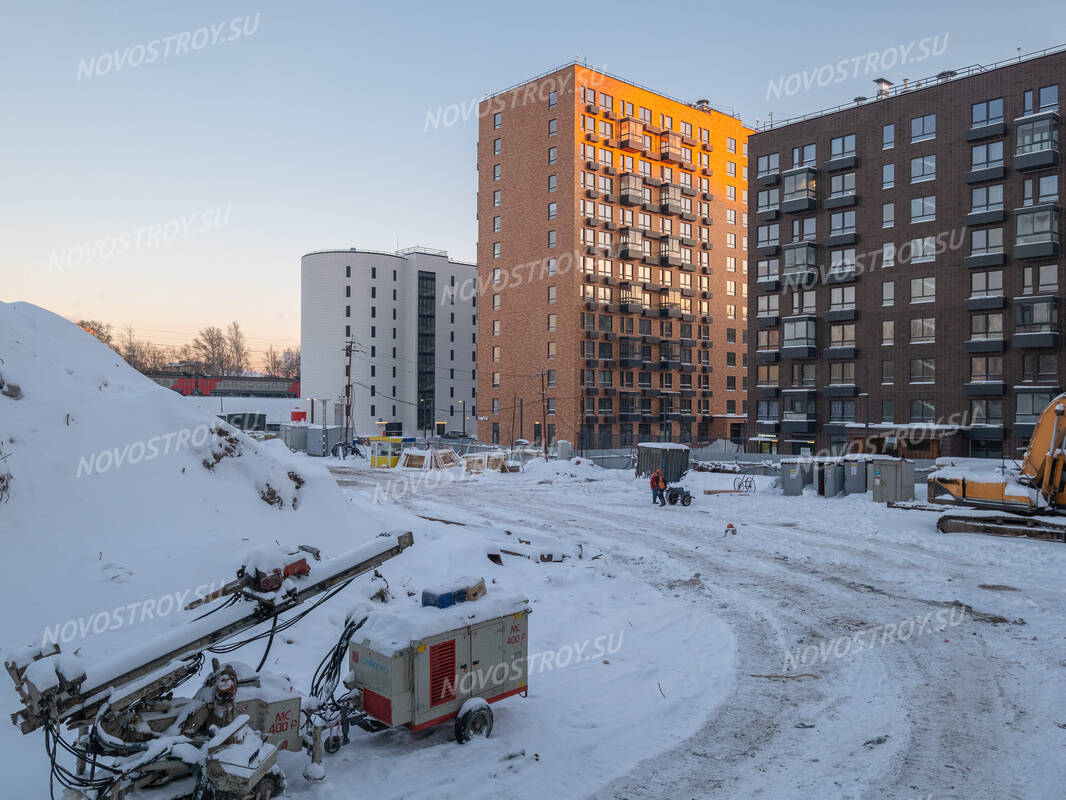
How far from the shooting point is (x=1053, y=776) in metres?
8.16

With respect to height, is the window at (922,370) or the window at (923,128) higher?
the window at (923,128)

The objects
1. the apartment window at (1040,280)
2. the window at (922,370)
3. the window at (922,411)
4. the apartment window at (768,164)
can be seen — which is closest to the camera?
the apartment window at (1040,280)

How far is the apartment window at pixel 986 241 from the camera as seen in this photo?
4644cm

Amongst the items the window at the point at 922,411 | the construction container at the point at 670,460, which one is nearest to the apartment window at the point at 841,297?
the window at the point at 922,411

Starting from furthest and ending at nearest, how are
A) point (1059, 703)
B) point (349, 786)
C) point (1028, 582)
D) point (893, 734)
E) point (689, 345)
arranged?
point (689, 345), point (1028, 582), point (1059, 703), point (893, 734), point (349, 786)

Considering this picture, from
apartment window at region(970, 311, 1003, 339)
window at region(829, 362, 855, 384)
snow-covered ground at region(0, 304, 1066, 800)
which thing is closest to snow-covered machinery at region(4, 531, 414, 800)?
snow-covered ground at region(0, 304, 1066, 800)

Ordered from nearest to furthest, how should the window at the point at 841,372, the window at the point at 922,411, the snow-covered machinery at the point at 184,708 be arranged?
the snow-covered machinery at the point at 184,708 → the window at the point at 922,411 → the window at the point at 841,372

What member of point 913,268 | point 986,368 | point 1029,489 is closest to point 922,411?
point 986,368

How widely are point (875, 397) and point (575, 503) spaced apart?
29884 millimetres

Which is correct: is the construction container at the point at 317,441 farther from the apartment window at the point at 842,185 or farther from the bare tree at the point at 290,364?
the bare tree at the point at 290,364

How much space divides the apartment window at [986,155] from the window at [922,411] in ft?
52.3

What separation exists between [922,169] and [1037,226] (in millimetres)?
8538

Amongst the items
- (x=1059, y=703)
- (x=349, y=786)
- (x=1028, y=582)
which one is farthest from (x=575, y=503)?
(x=349, y=786)

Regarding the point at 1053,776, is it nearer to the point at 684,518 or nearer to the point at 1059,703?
the point at 1059,703
